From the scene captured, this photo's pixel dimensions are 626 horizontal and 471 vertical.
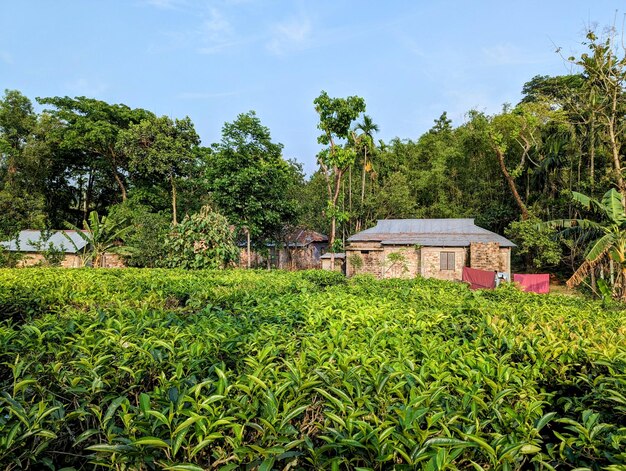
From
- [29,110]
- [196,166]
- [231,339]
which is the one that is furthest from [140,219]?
[231,339]

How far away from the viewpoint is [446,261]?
20219 millimetres

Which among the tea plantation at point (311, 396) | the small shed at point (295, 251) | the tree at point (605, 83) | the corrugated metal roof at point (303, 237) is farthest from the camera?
the corrugated metal roof at point (303, 237)

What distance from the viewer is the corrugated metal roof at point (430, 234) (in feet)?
67.1

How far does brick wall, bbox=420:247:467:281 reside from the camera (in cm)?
1998

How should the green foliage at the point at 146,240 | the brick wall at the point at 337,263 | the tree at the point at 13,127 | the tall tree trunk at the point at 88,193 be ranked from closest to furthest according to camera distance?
1. the green foliage at the point at 146,240
2. the brick wall at the point at 337,263
3. the tree at the point at 13,127
4. the tall tree trunk at the point at 88,193

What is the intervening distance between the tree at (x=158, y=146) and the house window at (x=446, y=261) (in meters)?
18.3

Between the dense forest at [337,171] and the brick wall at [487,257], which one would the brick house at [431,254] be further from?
the dense forest at [337,171]

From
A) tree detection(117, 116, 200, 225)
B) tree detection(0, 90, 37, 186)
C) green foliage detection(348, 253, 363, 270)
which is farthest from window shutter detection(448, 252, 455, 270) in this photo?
tree detection(0, 90, 37, 186)

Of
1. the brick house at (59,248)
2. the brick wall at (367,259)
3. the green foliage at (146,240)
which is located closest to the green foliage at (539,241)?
the brick wall at (367,259)

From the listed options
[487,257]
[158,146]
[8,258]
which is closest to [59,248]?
[8,258]

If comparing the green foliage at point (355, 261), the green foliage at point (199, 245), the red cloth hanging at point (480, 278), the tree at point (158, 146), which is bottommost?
the red cloth hanging at point (480, 278)

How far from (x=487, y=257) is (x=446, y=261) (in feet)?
7.05

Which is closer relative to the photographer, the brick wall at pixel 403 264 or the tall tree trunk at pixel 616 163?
the tall tree trunk at pixel 616 163

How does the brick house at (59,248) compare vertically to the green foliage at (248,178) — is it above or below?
below
